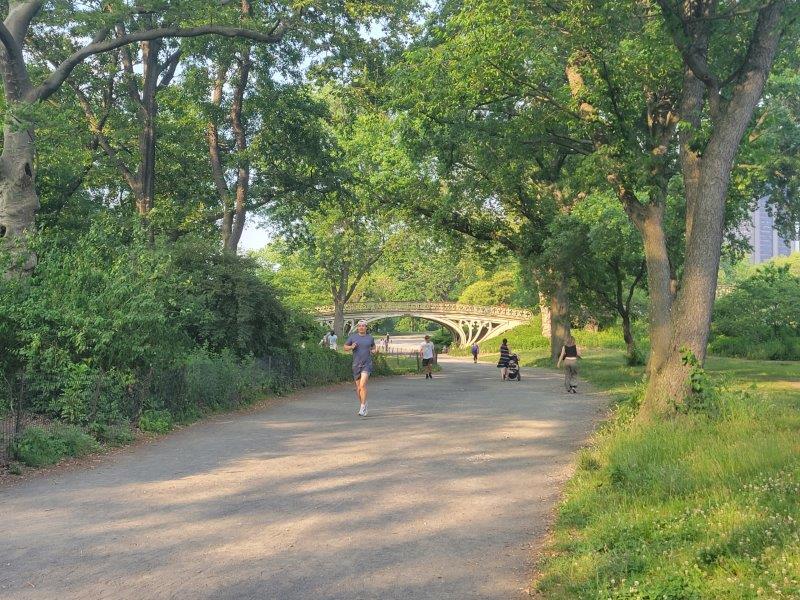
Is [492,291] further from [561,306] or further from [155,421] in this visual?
[155,421]

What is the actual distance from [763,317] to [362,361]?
26980mm

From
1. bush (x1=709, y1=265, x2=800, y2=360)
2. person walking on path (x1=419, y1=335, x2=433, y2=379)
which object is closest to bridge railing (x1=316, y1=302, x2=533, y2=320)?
bush (x1=709, y1=265, x2=800, y2=360)

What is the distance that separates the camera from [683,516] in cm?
498

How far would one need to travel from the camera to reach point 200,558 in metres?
4.84

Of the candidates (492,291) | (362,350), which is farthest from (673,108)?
(492,291)

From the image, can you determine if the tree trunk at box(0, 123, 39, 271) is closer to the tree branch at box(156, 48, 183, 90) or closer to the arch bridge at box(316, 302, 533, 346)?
the tree branch at box(156, 48, 183, 90)

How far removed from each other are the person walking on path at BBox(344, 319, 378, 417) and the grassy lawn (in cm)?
533

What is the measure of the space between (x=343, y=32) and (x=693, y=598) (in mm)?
17524

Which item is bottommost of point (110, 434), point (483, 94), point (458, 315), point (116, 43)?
point (110, 434)

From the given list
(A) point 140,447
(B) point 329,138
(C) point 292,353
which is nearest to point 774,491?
(A) point 140,447

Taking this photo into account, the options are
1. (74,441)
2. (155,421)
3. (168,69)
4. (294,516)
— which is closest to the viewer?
(294,516)

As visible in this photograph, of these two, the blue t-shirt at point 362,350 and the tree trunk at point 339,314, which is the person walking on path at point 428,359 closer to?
the blue t-shirt at point 362,350

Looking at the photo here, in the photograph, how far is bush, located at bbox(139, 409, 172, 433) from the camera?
34.9ft

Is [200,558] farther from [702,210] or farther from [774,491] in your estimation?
[702,210]
